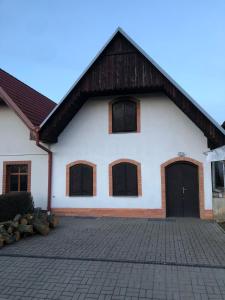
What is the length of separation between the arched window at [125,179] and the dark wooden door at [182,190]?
123 centimetres

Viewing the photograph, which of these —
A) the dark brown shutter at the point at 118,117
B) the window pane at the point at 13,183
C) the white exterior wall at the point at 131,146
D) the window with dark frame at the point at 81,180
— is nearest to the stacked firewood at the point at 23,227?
the window with dark frame at the point at 81,180

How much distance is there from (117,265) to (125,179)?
6.30 metres

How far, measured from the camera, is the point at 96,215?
12.5 metres

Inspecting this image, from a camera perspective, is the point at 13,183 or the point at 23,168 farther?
the point at 13,183

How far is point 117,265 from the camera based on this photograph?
6281 mm

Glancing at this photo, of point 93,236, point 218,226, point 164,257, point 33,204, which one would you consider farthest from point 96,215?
point 164,257

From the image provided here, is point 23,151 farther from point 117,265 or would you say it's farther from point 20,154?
point 117,265

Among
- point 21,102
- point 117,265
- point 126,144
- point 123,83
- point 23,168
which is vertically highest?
point 123,83

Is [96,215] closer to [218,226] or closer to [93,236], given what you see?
[93,236]

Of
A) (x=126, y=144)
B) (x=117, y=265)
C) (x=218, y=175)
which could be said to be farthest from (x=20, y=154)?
(x=117, y=265)

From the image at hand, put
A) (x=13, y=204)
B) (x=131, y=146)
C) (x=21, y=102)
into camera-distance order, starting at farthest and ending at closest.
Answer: (x=21, y=102) → (x=131, y=146) → (x=13, y=204)

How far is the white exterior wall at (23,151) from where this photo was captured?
43.0ft

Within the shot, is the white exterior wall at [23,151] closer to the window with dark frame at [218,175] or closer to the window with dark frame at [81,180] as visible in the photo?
the window with dark frame at [81,180]

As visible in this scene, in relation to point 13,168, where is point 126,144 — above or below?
above
